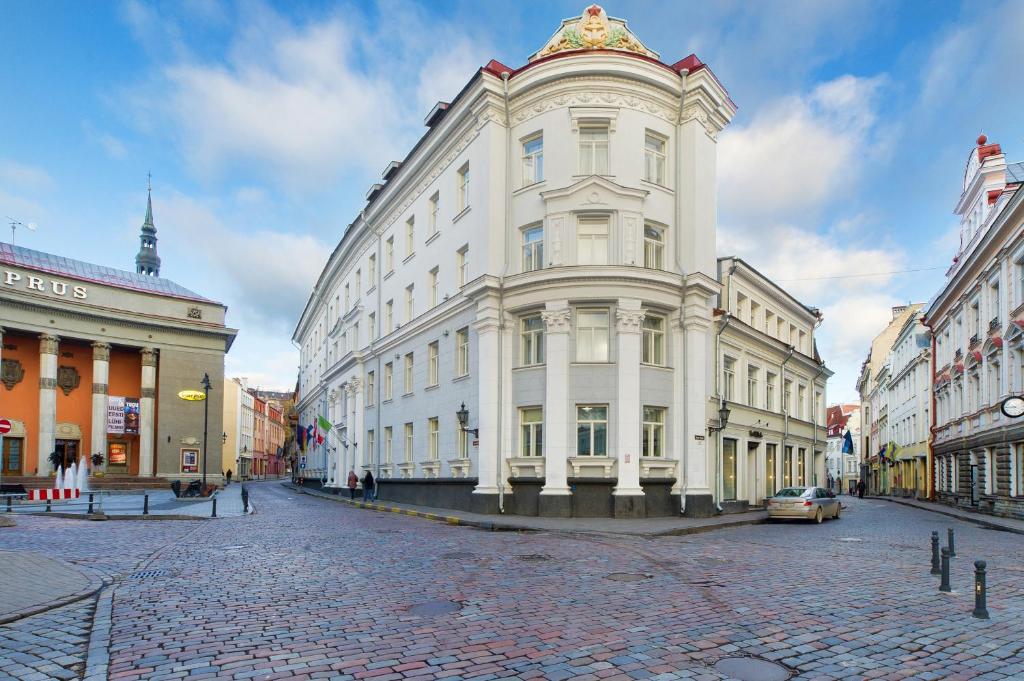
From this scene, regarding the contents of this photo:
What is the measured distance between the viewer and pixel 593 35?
85.6 ft

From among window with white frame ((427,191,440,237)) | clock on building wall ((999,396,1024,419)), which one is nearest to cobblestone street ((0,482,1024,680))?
clock on building wall ((999,396,1024,419))

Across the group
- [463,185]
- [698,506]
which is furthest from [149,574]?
[463,185]

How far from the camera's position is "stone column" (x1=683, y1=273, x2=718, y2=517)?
24984mm

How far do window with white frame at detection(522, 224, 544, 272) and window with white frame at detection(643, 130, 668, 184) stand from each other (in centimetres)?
424

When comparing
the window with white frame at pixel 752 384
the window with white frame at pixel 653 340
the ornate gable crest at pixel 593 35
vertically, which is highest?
the ornate gable crest at pixel 593 35

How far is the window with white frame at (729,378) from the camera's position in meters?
31.1

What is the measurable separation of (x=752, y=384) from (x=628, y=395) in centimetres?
1321

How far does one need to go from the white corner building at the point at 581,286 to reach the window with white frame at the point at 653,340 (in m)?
0.07

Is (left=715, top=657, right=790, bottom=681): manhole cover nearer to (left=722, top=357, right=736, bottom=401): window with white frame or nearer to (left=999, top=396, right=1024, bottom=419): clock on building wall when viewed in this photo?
(left=999, top=396, right=1024, bottom=419): clock on building wall

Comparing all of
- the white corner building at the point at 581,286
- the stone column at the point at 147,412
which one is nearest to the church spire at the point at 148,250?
the stone column at the point at 147,412

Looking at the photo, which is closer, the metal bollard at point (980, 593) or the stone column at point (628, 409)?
the metal bollard at point (980, 593)

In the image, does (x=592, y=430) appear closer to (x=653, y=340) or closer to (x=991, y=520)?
(x=653, y=340)

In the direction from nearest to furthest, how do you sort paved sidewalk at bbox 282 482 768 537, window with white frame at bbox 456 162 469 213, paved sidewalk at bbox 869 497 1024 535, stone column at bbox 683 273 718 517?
paved sidewalk at bbox 282 482 768 537
paved sidewalk at bbox 869 497 1024 535
stone column at bbox 683 273 718 517
window with white frame at bbox 456 162 469 213

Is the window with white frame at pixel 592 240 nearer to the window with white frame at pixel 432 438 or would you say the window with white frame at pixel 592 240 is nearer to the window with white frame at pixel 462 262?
the window with white frame at pixel 462 262
